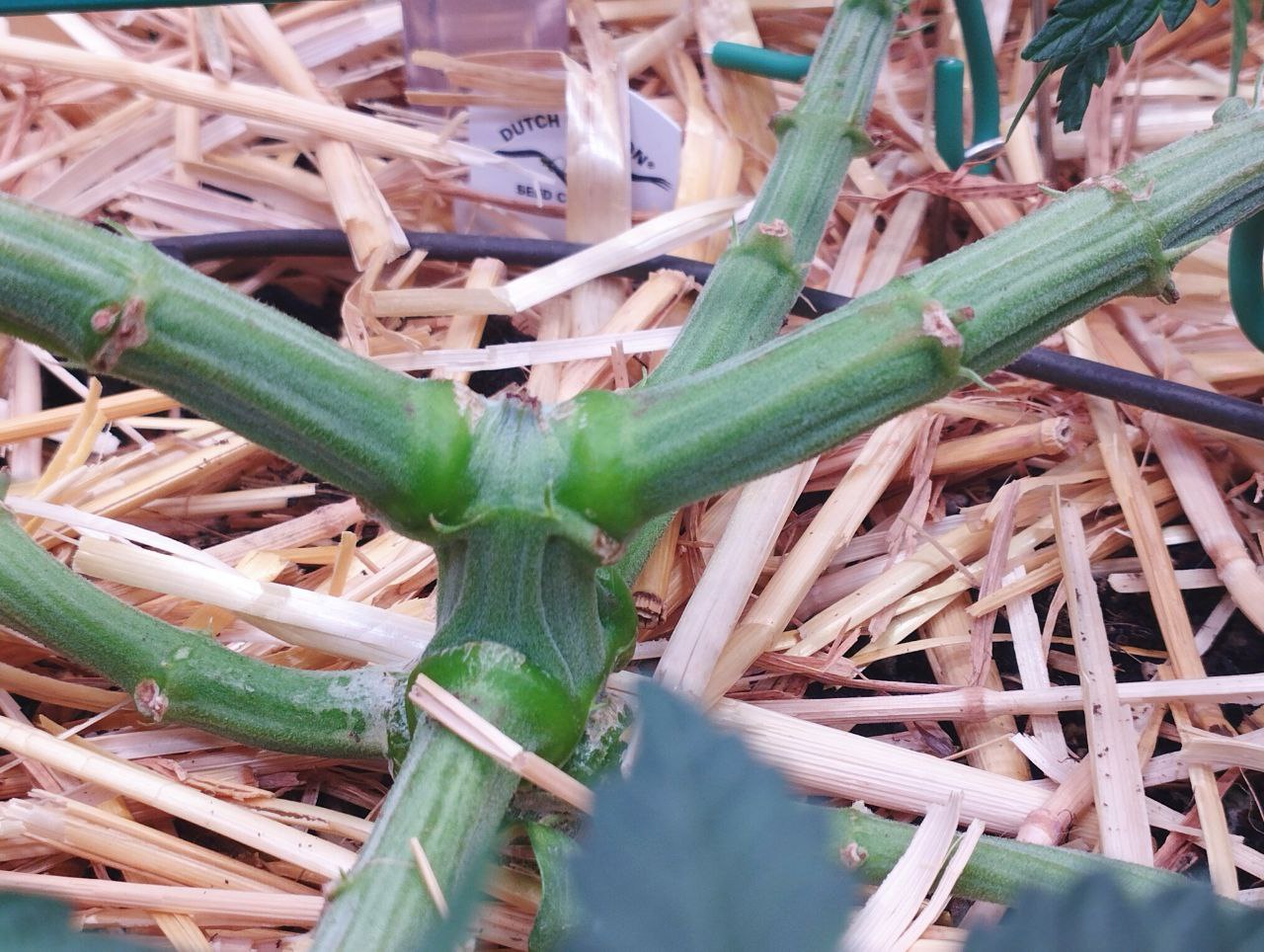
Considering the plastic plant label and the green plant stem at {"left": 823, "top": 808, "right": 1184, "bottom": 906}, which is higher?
the plastic plant label

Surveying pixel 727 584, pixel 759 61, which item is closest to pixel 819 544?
pixel 727 584

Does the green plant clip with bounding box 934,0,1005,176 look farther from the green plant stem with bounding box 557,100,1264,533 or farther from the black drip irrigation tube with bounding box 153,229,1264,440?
the green plant stem with bounding box 557,100,1264,533

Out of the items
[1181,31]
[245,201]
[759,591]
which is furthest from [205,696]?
[1181,31]

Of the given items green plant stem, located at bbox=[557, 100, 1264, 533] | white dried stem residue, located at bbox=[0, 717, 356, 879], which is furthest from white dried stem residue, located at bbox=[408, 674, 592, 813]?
white dried stem residue, located at bbox=[0, 717, 356, 879]

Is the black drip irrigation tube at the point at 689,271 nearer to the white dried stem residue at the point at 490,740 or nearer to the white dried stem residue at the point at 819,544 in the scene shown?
the white dried stem residue at the point at 819,544

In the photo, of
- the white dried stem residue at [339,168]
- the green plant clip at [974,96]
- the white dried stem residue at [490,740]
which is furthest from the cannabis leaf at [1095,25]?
the white dried stem residue at [339,168]

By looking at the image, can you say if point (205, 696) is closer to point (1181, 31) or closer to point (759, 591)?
point (759, 591)
